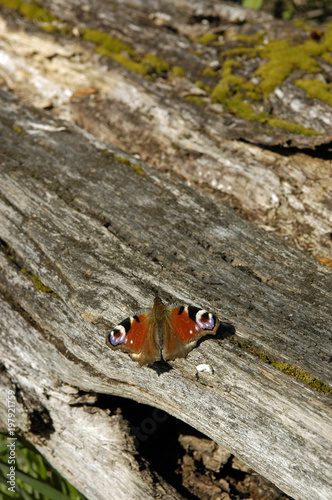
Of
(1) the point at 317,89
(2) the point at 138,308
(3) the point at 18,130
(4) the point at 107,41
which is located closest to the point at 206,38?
(4) the point at 107,41

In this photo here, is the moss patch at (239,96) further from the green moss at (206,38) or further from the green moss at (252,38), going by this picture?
the green moss at (206,38)

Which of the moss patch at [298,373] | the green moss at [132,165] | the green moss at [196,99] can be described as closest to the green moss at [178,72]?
the green moss at [196,99]

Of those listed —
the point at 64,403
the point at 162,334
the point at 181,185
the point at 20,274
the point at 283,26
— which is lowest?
the point at 64,403

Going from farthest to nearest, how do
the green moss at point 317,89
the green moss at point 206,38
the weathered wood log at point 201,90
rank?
the green moss at point 206,38, the green moss at point 317,89, the weathered wood log at point 201,90

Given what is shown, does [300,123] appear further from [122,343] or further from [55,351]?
[55,351]

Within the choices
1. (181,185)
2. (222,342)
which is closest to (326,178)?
(181,185)
